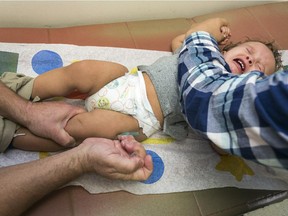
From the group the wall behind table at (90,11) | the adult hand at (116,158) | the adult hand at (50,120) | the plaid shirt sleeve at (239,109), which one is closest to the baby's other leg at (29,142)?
the adult hand at (50,120)

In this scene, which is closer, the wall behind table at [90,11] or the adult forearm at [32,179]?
the adult forearm at [32,179]

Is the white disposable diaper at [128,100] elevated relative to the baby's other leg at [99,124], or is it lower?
elevated

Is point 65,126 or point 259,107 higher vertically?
point 259,107

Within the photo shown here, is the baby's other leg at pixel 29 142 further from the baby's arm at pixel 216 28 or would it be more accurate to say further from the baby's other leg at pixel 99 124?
the baby's arm at pixel 216 28

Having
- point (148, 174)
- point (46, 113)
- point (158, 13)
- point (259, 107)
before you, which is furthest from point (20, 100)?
point (158, 13)

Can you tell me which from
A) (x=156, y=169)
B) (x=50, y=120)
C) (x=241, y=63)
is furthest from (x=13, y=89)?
(x=241, y=63)

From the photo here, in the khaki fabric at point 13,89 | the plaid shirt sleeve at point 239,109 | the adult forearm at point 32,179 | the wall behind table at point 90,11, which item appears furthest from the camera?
the wall behind table at point 90,11

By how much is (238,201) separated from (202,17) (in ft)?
2.99

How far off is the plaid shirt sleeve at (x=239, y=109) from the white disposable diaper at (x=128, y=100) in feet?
0.47

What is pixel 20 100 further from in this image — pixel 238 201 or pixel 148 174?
pixel 238 201

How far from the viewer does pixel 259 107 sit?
0.73 m

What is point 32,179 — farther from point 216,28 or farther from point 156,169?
point 216,28

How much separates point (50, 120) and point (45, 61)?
360 mm

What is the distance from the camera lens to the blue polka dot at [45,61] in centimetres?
124
